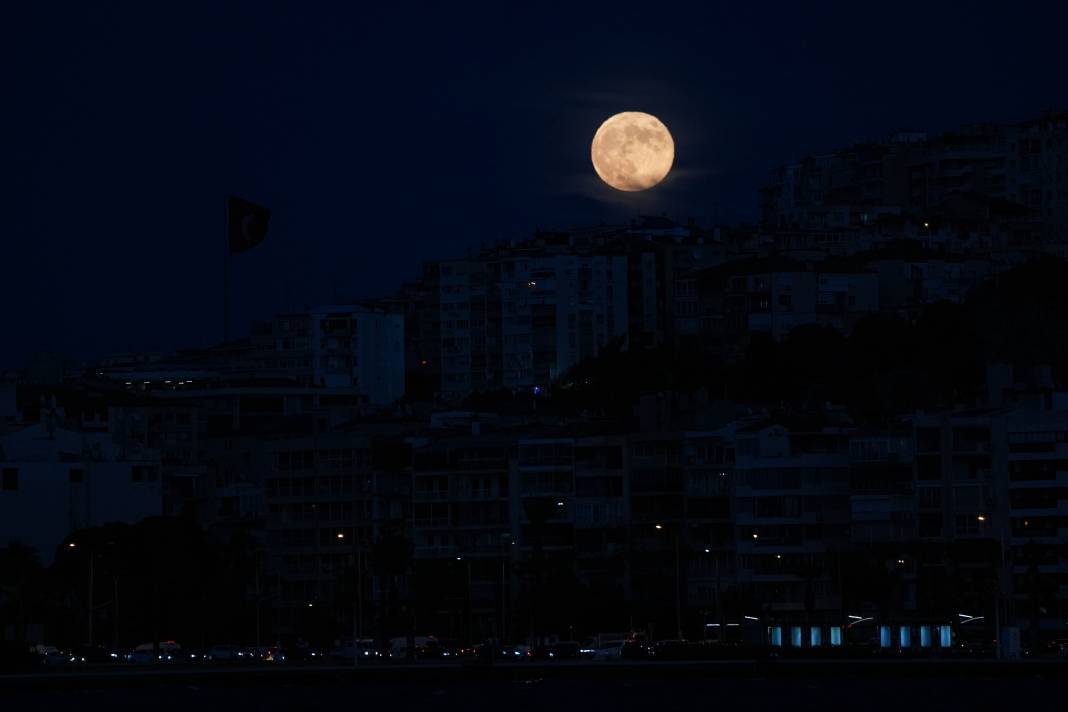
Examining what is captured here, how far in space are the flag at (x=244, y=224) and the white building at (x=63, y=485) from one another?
43140 mm

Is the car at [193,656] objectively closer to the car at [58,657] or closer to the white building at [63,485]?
the car at [58,657]

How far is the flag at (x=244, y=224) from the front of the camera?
271 ft

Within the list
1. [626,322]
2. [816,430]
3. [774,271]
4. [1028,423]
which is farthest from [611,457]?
[626,322]

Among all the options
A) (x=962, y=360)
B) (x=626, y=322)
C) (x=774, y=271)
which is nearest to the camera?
(x=962, y=360)

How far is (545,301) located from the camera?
18725 cm

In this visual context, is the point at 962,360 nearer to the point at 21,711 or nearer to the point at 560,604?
the point at 560,604

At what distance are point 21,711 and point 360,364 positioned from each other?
111891 mm

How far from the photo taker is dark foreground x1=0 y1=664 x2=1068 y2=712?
83.7 m

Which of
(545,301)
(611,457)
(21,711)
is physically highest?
(545,301)

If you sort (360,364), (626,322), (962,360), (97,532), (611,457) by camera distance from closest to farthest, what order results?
(97,532) → (611,457) → (962,360) → (626,322) → (360,364)

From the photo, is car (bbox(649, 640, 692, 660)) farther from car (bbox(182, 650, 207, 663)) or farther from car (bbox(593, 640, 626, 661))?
car (bbox(182, 650, 207, 663))

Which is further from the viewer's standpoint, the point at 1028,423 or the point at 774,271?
the point at 774,271

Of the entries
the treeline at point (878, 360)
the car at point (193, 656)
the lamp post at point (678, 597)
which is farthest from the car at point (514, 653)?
the treeline at point (878, 360)

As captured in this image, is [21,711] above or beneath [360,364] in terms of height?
beneath
